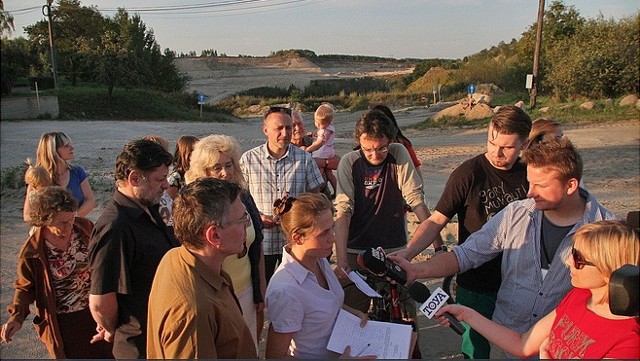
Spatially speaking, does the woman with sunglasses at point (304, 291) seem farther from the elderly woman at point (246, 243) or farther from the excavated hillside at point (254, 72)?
the excavated hillside at point (254, 72)

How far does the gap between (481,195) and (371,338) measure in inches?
49.7

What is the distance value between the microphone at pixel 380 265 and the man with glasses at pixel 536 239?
0.11 m

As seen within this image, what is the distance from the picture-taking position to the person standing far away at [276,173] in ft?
14.9

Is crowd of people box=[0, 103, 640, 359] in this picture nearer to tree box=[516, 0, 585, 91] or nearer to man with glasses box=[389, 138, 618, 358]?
man with glasses box=[389, 138, 618, 358]

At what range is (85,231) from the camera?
3549 millimetres

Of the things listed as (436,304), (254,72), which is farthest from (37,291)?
(254,72)

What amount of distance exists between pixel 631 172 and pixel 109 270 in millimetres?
12785

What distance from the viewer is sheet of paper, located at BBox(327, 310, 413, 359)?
8.45 ft

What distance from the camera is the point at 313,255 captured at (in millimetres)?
2768

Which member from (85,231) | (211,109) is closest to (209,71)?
(211,109)

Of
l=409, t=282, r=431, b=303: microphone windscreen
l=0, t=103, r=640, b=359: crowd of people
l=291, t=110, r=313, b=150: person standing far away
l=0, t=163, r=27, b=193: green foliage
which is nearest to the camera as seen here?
l=0, t=103, r=640, b=359: crowd of people

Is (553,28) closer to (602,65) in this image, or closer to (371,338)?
(602,65)

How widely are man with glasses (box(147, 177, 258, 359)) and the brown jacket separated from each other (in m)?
1.59

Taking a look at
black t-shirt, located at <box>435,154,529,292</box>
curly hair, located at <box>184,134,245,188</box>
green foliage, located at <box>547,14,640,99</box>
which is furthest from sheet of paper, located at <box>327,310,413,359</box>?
green foliage, located at <box>547,14,640,99</box>
